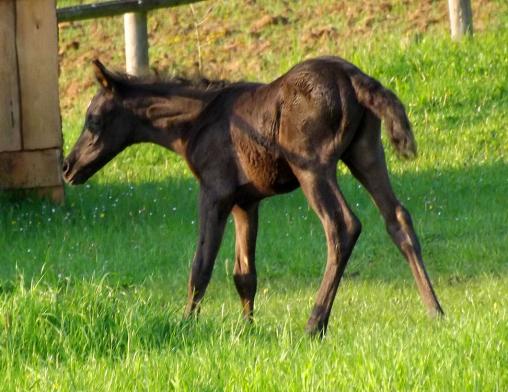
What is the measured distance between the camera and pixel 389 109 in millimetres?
8328

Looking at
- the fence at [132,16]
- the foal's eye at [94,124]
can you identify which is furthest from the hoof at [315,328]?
the fence at [132,16]

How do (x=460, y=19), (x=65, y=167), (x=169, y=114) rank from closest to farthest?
(x=169, y=114) → (x=65, y=167) → (x=460, y=19)

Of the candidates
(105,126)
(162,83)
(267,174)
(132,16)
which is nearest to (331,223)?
(267,174)

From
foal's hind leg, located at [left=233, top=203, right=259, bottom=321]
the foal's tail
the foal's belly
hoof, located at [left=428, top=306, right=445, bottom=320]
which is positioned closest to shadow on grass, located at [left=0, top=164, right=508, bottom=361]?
foal's hind leg, located at [left=233, top=203, right=259, bottom=321]

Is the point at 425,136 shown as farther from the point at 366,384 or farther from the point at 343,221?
the point at 366,384

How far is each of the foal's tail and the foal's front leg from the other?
1.24 m

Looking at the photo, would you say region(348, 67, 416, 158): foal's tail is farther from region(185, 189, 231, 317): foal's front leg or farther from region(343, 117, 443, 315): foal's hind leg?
region(185, 189, 231, 317): foal's front leg

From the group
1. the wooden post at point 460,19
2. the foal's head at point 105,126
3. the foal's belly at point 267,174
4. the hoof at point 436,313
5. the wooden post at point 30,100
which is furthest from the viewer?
the wooden post at point 460,19

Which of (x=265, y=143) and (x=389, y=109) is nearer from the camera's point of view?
(x=389, y=109)

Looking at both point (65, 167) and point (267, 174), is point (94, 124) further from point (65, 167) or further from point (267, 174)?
point (267, 174)

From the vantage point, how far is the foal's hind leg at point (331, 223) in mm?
8367

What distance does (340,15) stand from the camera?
62.4 feet

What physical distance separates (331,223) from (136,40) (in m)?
7.58

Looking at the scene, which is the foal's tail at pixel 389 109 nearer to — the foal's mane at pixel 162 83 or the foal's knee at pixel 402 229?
the foal's knee at pixel 402 229
